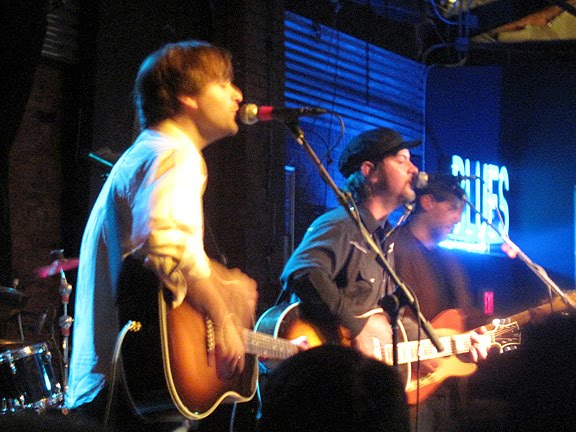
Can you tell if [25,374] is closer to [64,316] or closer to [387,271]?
[64,316]

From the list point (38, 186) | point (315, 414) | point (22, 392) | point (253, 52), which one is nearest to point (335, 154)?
point (253, 52)

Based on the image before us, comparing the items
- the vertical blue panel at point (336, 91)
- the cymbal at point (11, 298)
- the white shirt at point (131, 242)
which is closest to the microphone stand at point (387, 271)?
the white shirt at point (131, 242)

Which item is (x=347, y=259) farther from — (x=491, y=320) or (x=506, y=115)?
(x=506, y=115)

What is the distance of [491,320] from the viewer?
557 cm

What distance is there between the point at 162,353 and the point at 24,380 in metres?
2.52

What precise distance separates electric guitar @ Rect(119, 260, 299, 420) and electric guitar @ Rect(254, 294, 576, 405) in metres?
0.93

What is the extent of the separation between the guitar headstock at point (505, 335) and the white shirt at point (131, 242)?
2.97 metres

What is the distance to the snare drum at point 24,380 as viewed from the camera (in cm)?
488

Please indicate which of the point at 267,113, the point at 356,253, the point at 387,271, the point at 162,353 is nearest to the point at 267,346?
the point at 387,271

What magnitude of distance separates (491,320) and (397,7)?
3613mm

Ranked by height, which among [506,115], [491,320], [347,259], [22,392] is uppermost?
[506,115]

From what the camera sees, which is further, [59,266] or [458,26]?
[458,26]

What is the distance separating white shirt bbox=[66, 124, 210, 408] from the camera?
2.73 m

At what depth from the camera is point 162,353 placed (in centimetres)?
276
